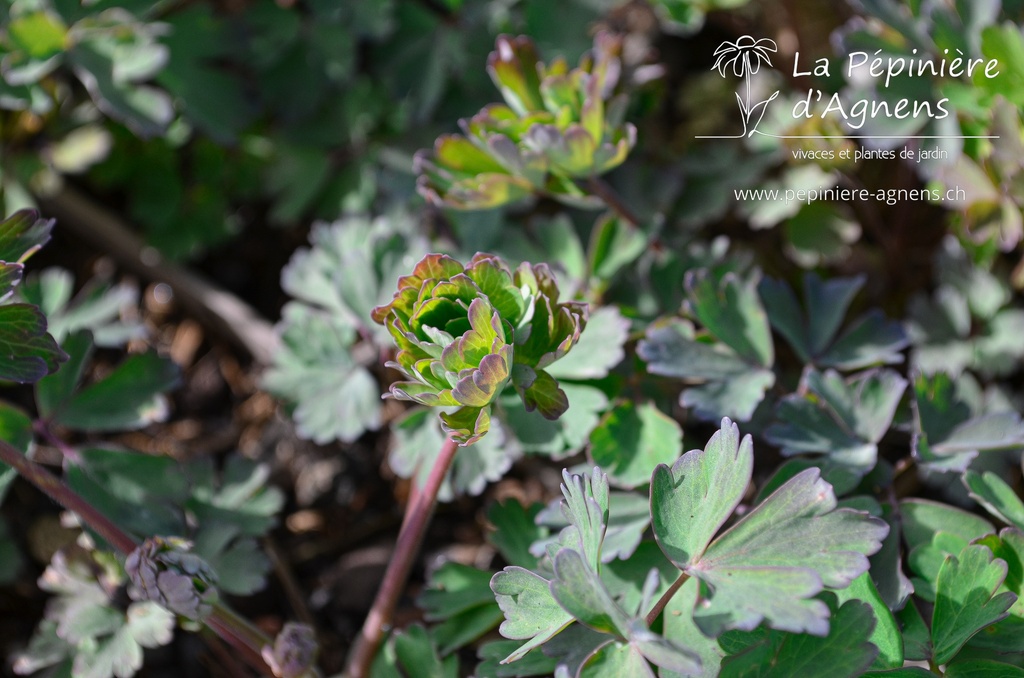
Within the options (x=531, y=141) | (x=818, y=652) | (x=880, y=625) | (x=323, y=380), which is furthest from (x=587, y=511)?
(x=323, y=380)

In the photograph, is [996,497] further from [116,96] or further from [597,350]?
[116,96]

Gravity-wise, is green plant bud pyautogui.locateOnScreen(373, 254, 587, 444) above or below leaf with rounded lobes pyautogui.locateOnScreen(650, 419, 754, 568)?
above

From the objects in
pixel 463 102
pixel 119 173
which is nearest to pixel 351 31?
pixel 463 102

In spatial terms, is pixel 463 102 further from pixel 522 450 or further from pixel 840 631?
pixel 840 631

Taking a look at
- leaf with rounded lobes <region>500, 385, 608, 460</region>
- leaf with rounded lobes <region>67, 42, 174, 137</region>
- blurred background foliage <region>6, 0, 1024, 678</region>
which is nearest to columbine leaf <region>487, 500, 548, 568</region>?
blurred background foliage <region>6, 0, 1024, 678</region>

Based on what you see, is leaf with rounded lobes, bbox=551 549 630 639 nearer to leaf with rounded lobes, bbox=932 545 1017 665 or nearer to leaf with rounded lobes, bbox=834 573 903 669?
leaf with rounded lobes, bbox=834 573 903 669

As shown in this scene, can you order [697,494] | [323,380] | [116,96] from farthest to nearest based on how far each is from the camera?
[116,96]
[323,380]
[697,494]
